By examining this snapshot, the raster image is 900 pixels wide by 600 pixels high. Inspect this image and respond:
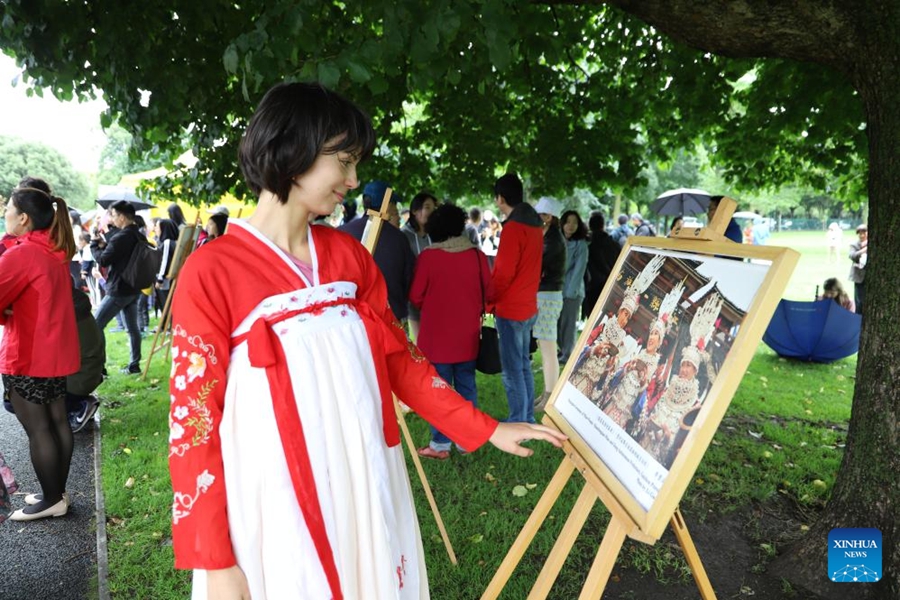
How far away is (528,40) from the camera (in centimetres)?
367

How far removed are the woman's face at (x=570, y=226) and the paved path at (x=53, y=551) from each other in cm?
530

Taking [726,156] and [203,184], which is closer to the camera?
[203,184]

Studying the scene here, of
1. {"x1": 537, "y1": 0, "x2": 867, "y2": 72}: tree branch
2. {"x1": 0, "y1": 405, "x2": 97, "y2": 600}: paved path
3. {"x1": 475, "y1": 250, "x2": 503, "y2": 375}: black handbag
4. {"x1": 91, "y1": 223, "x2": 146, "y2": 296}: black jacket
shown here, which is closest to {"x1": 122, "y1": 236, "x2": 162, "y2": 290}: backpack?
{"x1": 91, "y1": 223, "x2": 146, "y2": 296}: black jacket

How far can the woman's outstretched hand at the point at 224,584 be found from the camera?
137 centimetres

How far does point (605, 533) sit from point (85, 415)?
4983mm

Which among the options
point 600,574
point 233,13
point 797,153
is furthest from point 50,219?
point 797,153

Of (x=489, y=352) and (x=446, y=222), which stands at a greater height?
(x=446, y=222)

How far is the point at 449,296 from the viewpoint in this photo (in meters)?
4.23

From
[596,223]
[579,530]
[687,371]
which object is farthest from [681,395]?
[596,223]

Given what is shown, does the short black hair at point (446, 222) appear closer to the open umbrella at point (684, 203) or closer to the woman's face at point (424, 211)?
the woman's face at point (424, 211)

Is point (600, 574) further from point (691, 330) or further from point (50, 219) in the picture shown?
point (50, 219)

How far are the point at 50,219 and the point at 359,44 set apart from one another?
7.09 feet

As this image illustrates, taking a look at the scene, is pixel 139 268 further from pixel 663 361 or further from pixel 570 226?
pixel 663 361

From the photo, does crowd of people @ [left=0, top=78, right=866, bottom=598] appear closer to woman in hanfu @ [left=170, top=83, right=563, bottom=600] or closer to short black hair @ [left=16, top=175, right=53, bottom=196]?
woman in hanfu @ [left=170, top=83, right=563, bottom=600]
